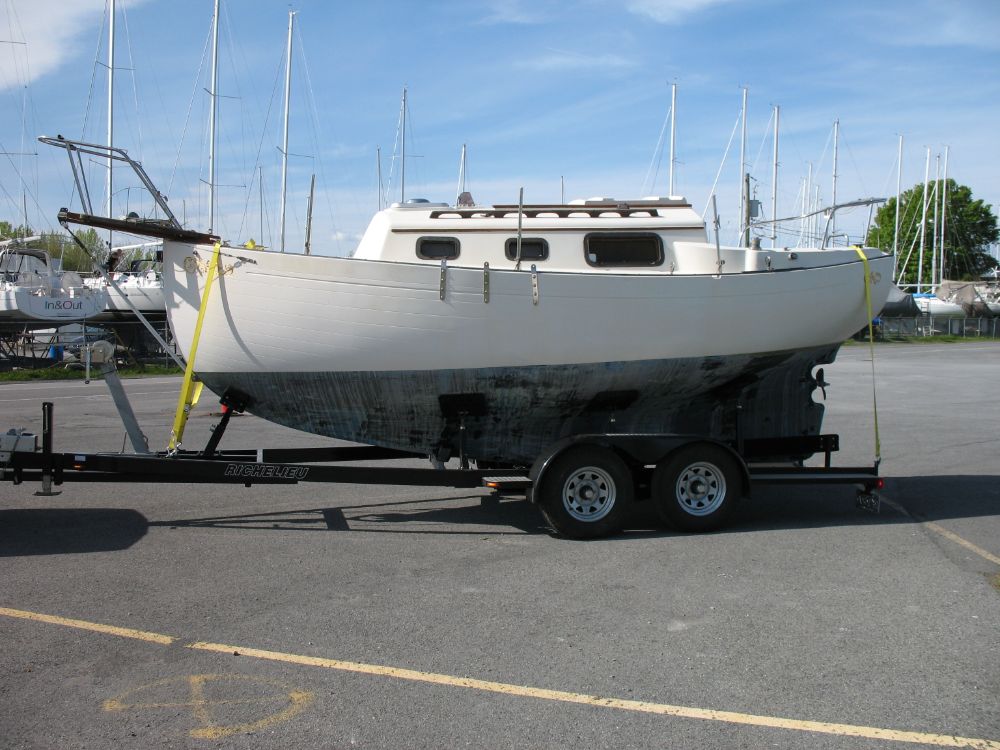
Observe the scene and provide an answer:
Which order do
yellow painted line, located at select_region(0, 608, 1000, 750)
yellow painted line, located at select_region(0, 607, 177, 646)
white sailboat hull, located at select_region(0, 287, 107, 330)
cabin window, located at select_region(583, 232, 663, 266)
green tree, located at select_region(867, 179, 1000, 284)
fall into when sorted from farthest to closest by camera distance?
green tree, located at select_region(867, 179, 1000, 284) < white sailboat hull, located at select_region(0, 287, 107, 330) < cabin window, located at select_region(583, 232, 663, 266) < yellow painted line, located at select_region(0, 607, 177, 646) < yellow painted line, located at select_region(0, 608, 1000, 750)

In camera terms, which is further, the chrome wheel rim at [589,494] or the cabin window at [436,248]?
the cabin window at [436,248]

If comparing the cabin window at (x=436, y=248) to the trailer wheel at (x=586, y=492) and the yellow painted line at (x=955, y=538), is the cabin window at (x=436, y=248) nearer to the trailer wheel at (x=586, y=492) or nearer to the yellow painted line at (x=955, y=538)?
the trailer wheel at (x=586, y=492)

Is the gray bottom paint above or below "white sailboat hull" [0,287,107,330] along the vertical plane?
below

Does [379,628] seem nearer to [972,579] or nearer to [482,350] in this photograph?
[482,350]

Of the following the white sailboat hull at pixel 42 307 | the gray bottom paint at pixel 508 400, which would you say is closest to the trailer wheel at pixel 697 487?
the gray bottom paint at pixel 508 400

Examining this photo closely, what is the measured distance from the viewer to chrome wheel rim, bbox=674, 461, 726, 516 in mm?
7715

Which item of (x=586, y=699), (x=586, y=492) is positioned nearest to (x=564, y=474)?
(x=586, y=492)

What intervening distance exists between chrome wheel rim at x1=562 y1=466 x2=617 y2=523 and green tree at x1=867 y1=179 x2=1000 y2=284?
224 ft

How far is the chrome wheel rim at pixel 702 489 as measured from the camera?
7715 millimetres

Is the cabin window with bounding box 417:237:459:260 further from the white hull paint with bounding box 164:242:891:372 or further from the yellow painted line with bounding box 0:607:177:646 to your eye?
the yellow painted line with bounding box 0:607:177:646

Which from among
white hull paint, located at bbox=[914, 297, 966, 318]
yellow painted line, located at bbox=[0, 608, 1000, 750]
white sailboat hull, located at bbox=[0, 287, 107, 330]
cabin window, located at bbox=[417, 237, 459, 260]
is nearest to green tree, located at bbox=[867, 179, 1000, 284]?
white hull paint, located at bbox=[914, 297, 966, 318]

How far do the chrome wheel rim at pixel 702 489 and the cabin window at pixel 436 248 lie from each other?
286cm

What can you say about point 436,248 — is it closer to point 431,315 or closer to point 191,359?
point 431,315

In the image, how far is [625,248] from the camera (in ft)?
26.9
